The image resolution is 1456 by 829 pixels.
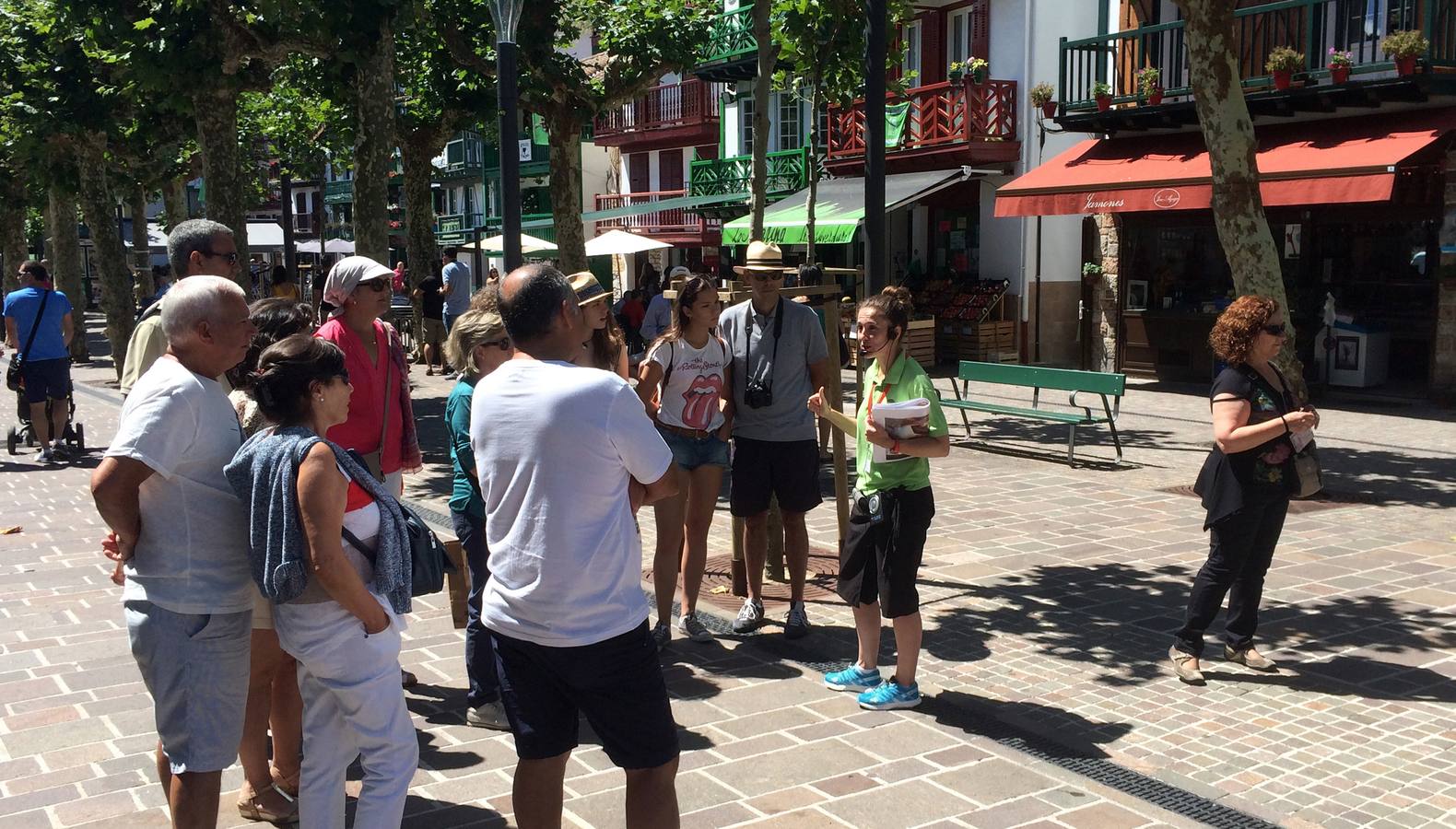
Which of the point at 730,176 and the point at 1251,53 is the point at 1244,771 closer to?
the point at 1251,53

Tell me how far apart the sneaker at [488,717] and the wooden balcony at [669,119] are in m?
29.9

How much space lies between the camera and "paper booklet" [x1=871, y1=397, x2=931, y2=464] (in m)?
4.81

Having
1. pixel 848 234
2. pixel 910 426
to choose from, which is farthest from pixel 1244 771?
pixel 848 234

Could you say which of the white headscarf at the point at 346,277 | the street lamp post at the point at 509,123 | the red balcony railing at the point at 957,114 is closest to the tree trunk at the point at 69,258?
the red balcony railing at the point at 957,114

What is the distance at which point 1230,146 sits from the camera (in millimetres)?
10164

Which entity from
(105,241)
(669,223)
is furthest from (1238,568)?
(669,223)

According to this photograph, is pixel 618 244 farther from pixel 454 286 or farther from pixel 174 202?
pixel 174 202

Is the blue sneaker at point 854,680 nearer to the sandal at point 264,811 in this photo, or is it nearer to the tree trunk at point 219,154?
the sandal at point 264,811

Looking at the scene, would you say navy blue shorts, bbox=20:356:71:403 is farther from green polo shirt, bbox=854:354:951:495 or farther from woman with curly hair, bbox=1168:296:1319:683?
woman with curly hair, bbox=1168:296:1319:683

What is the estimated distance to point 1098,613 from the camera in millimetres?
6594

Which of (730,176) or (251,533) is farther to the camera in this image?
(730,176)

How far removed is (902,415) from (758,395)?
1345 millimetres

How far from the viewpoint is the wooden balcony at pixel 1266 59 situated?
14500mm

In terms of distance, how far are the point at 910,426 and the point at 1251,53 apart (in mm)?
14084
